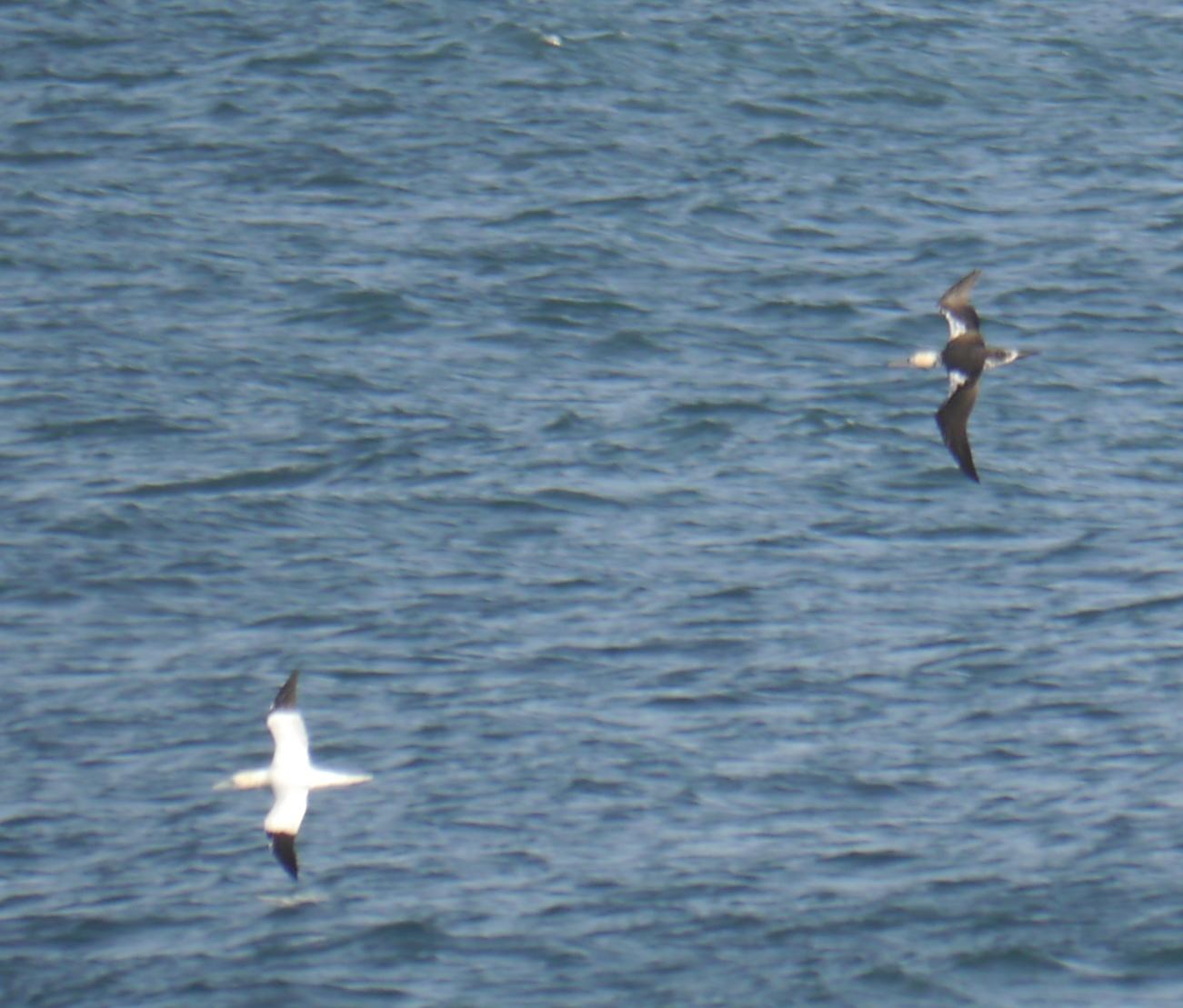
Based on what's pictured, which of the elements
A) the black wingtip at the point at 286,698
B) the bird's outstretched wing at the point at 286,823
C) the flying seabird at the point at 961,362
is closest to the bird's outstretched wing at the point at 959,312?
the flying seabird at the point at 961,362

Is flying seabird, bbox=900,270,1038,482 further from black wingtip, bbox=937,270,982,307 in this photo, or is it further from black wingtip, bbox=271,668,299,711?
Answer: black wingtip, bbox=271,668,299,711

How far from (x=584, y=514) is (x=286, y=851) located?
8.41 m

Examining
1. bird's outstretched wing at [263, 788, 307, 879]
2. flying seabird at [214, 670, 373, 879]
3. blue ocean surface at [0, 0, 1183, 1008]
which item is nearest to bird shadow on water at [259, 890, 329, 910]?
blue ocean surface at [0, 0, 1183, 1008]

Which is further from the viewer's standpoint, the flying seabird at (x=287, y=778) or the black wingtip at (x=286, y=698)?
the black wingtip at (x=286, y=698)

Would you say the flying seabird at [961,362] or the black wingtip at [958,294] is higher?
the black wingtip at [958,294]

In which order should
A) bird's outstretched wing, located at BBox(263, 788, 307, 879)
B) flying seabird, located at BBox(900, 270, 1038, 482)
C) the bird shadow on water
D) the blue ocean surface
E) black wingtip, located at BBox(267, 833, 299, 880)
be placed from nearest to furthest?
black wingtip, located at BBox(267, 833, 299, 880) → bird's outstretched wing, located at BBox(263, 788, 307, 879) → flying seabird, located at BBox(900, 270, 1038, 482) → the blue ocean surface → the bird shadow on water

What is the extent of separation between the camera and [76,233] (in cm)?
3170

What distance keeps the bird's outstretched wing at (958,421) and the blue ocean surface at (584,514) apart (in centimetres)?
328

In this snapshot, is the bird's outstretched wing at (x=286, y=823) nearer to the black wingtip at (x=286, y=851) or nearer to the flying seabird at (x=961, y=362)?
the black wingtip at (x=286, y=851)

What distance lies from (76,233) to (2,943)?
14.4 metres

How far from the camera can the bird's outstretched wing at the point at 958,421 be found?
18.3 m

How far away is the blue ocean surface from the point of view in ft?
63.2

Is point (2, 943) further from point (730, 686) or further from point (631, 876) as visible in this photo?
point (730, 686)

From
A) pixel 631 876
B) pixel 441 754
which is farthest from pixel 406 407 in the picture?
pixel 631 876
